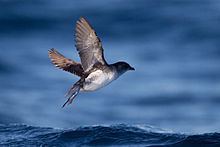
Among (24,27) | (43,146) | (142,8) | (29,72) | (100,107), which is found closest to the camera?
(43,146)

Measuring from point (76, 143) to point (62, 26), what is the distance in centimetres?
851

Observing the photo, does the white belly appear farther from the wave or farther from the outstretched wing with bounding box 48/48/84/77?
the wave

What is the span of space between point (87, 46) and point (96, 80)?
0.38 m

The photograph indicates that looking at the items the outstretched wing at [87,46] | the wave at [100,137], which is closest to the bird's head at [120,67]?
the outstretched wing at [87,46]

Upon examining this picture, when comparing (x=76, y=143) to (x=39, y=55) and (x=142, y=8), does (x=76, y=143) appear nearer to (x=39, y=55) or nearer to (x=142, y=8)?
(x=39, y=55)

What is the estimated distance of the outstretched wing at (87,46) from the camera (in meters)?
8.23

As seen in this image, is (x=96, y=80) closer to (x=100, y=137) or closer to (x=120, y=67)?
(x=120, y=67)

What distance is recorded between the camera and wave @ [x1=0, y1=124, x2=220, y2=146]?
9.28 metres

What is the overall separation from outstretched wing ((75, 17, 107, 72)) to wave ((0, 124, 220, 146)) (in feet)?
3.80

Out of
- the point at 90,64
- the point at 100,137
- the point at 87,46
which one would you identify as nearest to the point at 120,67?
the point at 90,64

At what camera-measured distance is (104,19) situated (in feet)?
59.2

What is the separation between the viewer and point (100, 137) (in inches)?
370

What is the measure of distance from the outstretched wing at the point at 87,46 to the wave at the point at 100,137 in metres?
1.16

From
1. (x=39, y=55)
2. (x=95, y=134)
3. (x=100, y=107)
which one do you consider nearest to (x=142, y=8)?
(x=39, y=55)
